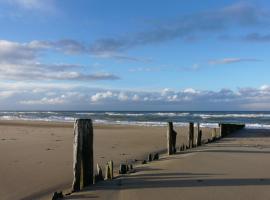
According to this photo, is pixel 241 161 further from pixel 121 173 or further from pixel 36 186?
pixel 36 186

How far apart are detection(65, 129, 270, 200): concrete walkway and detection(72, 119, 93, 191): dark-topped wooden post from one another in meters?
0.33

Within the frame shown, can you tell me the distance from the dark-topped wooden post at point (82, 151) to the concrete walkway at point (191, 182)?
33 centimetres

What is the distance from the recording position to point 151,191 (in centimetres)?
773

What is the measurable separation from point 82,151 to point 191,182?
7.62ft

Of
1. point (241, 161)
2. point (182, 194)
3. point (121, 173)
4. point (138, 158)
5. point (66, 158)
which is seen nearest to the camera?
point (182, 194)

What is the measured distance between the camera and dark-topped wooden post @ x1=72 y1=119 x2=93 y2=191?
8328 millimetres

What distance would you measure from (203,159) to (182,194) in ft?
14.6

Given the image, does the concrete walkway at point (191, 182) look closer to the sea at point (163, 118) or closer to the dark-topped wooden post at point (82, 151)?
the dark-topped wooden post at point (82, 151)

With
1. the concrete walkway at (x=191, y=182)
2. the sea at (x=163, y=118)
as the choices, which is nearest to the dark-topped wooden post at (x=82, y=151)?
the concrete walkway at (x=191, y=182)

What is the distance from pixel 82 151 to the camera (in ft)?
27.4

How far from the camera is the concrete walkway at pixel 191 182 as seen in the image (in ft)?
24.3

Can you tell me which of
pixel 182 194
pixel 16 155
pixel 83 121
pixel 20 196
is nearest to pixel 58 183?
pixel 20 196

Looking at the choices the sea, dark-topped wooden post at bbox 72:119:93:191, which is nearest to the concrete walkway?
dark-topped wooden post at bbox 72:119:93:191

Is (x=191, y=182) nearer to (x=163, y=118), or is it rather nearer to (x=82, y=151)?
(x=82, y=151)
